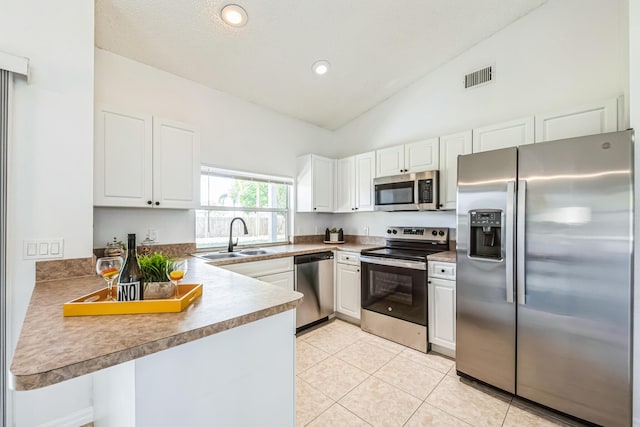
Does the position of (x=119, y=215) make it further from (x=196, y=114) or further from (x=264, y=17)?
(x=264, y=17)

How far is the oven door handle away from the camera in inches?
103

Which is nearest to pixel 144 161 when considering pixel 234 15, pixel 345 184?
pixel 234 15

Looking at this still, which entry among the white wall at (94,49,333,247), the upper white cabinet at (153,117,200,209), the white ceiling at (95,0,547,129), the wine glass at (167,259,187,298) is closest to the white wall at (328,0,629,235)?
the white ceiling at (95,0,547,129)

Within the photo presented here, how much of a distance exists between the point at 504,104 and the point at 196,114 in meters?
3.18

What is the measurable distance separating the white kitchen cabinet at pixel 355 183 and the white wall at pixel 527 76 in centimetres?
37

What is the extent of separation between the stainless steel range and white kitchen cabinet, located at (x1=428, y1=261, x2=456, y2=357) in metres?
0.06

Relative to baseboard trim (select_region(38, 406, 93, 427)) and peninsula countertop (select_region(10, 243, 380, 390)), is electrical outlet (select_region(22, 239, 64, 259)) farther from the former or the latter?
baseboard trim (select_region(38, 406, 93, 427))

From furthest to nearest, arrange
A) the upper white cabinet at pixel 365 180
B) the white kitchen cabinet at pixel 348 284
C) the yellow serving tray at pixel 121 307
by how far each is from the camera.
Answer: the upper white cabinet at pixel 365 180
the white kitchen cabinet at pixel 348 284
the yellow serving tray at pixel 121 307

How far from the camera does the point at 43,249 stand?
163 cm

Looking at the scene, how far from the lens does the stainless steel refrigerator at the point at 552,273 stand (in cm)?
160

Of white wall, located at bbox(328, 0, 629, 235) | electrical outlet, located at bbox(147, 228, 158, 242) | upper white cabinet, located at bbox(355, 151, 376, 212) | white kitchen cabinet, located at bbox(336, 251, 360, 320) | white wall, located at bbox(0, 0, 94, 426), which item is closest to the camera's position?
white wall, located at bbox(0, 0, 94, 426)

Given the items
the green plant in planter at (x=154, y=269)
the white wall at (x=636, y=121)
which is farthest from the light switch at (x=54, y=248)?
the white wall at (x=636, y=121)

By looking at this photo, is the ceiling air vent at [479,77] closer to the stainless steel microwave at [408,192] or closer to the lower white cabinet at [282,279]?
the stainless steel microwave at [408,192]

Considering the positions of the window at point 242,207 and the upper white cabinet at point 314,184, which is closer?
the window at point 242,207
